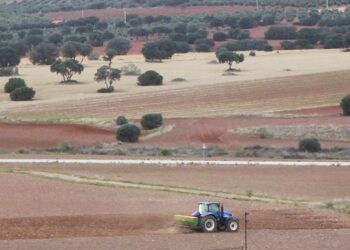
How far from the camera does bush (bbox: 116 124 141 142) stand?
57000mm

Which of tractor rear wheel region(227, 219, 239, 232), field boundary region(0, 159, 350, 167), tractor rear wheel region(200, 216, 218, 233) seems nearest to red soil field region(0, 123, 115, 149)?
field boundary region(0, 159, 350, 167)

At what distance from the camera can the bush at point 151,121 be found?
61750 millimetres

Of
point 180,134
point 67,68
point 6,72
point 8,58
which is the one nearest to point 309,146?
point 180,134

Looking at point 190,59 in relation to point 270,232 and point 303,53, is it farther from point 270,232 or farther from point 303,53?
point 270,232

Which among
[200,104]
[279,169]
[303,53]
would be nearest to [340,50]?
[303,53]

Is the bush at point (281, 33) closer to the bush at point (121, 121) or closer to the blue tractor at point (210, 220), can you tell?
the bush at point (121, 121)

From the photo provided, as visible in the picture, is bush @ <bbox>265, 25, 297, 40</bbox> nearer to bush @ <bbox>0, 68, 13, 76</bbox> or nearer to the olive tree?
the olive tree

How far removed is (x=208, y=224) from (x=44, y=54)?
279ft

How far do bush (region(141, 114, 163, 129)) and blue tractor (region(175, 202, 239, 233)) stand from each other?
33972 millimetres

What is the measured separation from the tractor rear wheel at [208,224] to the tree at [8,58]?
7784 centimetres

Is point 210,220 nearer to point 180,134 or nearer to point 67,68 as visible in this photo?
point 180,134

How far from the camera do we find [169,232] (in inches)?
1086

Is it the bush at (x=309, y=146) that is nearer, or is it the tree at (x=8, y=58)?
the bush at (x=309, y=146)

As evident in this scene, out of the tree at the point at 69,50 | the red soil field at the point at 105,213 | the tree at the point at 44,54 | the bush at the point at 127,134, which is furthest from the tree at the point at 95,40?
the red soil field at the point at 105,213
